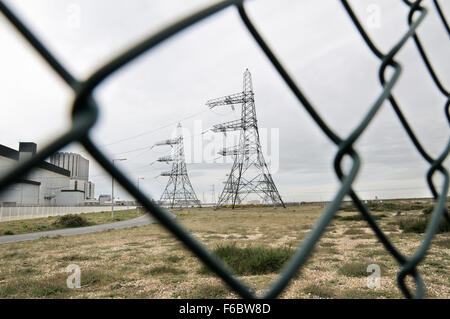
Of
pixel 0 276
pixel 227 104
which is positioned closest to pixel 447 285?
pixel 0 276

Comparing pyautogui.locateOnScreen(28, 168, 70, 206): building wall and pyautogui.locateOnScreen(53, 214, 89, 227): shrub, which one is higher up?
pyautogui.locateOnScreen(28, 168, 70, 206): building wall

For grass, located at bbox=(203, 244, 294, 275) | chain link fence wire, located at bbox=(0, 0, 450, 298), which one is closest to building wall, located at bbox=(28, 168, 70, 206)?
grass, located at bbox=(203, 244, 294, 275)

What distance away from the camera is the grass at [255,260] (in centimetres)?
645

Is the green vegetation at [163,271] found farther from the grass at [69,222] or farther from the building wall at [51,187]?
the building wall at [51,187]

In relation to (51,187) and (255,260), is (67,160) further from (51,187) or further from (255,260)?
(51,187)

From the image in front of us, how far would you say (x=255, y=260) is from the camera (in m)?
6.59

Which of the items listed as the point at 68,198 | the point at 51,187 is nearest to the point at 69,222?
the point at 51,187

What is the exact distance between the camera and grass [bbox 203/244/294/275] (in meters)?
6.45

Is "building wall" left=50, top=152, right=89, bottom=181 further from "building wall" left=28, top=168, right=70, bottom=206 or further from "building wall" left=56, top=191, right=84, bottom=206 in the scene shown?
"building wall" left=56, top=191, right=84, bottom=206

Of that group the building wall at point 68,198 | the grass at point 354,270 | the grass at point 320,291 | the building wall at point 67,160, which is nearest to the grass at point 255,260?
the grass at point 354,270

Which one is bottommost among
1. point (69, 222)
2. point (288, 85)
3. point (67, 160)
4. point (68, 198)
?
point (69, 222)
